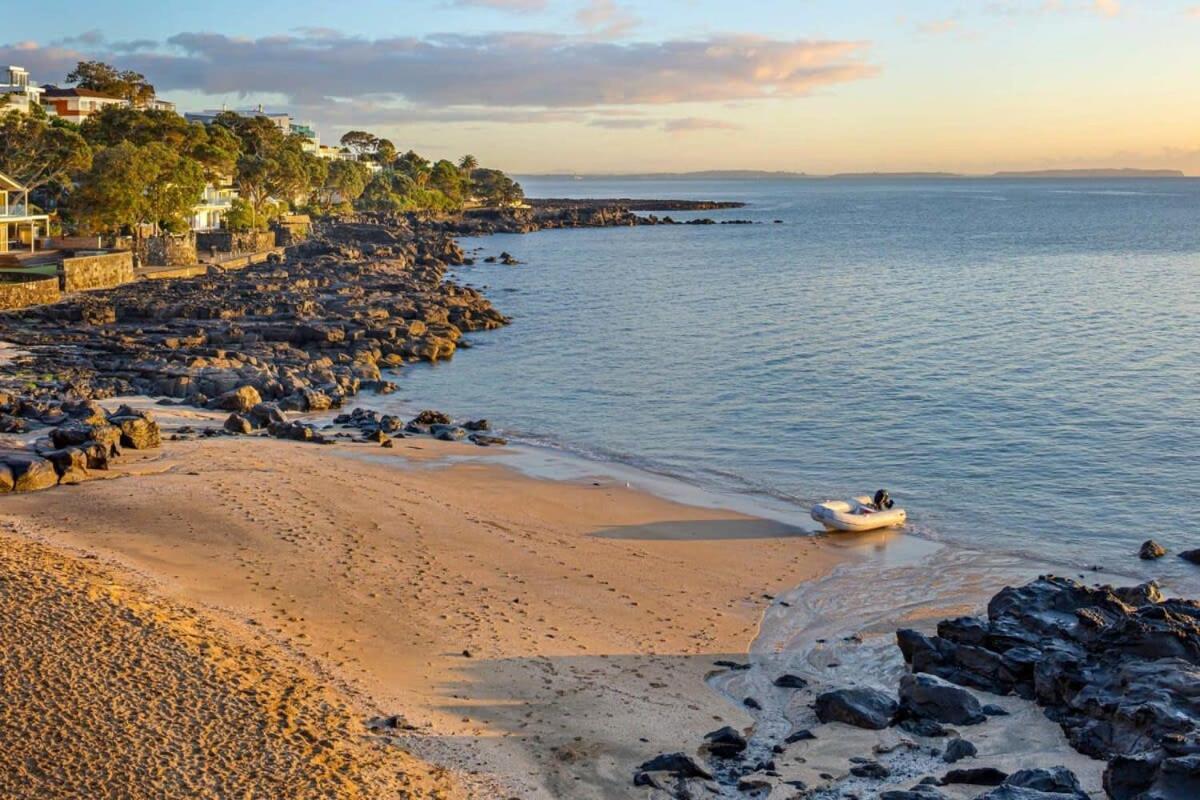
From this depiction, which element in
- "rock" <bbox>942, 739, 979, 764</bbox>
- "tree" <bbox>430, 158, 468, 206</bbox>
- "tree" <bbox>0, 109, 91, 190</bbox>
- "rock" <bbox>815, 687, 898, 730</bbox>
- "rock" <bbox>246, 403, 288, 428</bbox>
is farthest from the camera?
"tree" <bbox>430, 158, 468, 206</bbox>

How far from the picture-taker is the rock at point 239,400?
35.2m

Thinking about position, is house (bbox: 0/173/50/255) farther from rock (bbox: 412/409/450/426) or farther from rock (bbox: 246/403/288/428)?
rock (bbox: 412/409/450/426)

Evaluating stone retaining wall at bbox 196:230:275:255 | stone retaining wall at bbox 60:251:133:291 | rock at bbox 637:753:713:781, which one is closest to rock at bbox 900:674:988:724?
rock at bbox 637:753:713:781

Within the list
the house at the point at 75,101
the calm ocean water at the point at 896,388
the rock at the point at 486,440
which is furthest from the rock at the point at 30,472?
the house at the point at 75,101

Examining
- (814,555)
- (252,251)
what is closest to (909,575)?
(814,555)

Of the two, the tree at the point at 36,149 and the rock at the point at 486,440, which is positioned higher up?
the tree at the point at 36,149

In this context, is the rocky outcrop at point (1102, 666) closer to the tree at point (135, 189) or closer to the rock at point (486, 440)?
the rock at point (486, 440)

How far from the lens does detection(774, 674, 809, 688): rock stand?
17.2 m

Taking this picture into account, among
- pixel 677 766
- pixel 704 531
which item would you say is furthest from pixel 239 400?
pixel 677 766

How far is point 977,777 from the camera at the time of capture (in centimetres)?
1382

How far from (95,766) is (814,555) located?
15.7 meters

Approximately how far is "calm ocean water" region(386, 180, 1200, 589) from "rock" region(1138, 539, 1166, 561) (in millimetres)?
295

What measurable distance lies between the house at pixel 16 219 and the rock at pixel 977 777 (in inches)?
2423

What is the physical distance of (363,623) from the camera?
1802 cm
